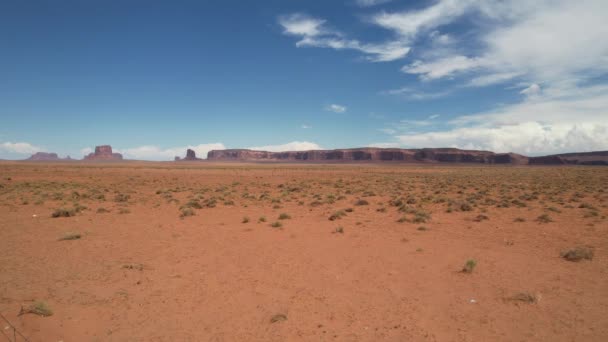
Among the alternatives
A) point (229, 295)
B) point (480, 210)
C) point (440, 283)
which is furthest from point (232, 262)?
point (480, 210)

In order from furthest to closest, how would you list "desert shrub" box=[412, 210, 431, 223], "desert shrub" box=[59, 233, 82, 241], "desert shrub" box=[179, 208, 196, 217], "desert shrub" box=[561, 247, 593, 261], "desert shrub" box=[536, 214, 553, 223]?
"desert shrub" box=[179, 208, 196, 217], "desert shrub" box=[412, 210, 431, 223], "desert shrub" box=[536, 214, 553, 223], "desert shrub" box=[59, 233, 82, 241], "desert shrub" box=[561, 247, 593, 261]

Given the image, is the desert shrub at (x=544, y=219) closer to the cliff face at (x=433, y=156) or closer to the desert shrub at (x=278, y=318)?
the desert shrub at (x=278, y=318)

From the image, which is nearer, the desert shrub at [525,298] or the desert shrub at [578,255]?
the desert shrub at [525,298]

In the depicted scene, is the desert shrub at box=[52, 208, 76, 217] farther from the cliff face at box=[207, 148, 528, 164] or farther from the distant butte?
the cliff face at box=[207, 148, 528, 164]

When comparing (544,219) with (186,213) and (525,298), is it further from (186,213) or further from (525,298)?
(186,213)

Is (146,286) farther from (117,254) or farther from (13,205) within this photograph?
(13,205)

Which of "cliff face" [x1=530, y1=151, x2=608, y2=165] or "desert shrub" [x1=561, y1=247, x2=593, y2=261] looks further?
"cliff face" [x1=530, y1=151, x2=608, y2=165]

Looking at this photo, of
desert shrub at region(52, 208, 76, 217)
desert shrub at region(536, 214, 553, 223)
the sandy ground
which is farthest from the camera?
desert shrub at region(52, 208, 76, 217)

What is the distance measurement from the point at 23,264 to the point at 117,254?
6.83 ft

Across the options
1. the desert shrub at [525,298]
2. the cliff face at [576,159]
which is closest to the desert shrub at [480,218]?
the desert shrub at [525,298]

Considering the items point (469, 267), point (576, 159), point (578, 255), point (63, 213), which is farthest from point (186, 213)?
point (576, 159)

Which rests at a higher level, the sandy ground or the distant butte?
the distant butte

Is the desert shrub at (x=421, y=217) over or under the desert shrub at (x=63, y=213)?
under

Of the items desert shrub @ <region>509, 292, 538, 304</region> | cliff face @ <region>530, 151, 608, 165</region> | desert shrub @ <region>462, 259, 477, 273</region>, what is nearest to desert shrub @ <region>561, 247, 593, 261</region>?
desert shrub @ <region>462, 259, 477, 273</region>
